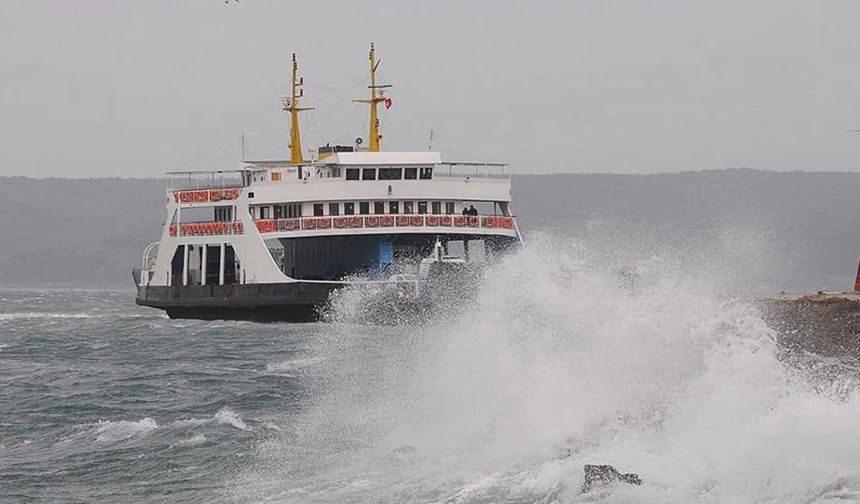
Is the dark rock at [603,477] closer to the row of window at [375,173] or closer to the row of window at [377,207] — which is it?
the row of window at [377,207]

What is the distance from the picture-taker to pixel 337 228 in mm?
54500

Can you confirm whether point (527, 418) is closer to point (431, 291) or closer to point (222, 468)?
point (222, 468)

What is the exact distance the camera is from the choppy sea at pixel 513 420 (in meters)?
20.6

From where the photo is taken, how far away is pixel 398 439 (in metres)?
26.8

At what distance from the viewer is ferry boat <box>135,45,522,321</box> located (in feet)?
178

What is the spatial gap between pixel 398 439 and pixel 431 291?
2443 centimetres

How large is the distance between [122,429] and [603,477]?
1312cm

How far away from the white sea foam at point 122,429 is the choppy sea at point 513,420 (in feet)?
0.20

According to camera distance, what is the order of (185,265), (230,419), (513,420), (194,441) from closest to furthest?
1. (513,420)
2. (194,441)
3. (230,419)
4. (185,265)

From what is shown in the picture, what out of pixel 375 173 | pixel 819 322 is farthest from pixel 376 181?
pixel 819 322

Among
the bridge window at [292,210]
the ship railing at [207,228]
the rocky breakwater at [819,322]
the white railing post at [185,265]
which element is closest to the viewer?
the rocky breakwater at [819,322]

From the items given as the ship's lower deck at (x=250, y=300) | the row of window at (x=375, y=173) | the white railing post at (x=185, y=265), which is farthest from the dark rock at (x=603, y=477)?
the white railing post at (x=185, y=265)

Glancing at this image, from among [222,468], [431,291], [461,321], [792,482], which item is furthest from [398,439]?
[431,291]

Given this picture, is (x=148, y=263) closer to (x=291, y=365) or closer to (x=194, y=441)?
(x=291, y=365)
